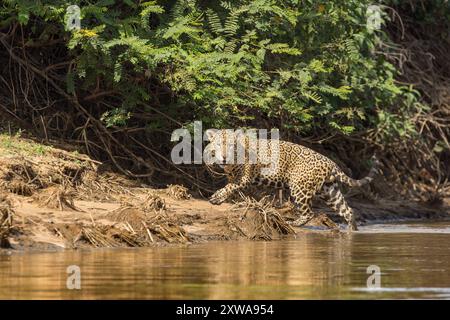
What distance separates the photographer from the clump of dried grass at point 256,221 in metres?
14.1

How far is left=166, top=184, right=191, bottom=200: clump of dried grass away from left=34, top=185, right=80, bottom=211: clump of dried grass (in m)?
2.24

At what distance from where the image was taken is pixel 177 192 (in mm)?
15836

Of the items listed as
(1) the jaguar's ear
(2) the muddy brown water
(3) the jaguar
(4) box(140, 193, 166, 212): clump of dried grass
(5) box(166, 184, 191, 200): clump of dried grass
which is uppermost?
(1) the jaguar's ear

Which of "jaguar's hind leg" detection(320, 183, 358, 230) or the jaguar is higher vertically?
the jaguar

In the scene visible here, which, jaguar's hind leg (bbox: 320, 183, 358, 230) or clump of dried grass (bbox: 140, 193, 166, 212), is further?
jaguar's hind leg (bbox: 320, 183, 358, 230)

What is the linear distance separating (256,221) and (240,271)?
13.1ft

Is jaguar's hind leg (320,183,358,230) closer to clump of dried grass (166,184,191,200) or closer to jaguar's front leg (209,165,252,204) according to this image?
jaguar's front leg (209,165,252,204)

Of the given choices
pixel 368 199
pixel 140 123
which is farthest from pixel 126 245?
pixel 368 199

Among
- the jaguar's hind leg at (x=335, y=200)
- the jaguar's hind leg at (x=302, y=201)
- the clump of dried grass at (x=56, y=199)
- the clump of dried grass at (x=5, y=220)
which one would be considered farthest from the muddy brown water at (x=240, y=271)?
the jaguar's hind leg at (x=335, y=200)

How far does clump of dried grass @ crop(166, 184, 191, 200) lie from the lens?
15788 mm

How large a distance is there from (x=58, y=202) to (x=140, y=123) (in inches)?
156

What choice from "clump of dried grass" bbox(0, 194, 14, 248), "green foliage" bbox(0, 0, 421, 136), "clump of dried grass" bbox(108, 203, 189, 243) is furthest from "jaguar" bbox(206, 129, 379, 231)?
"clump of dried grass" bbox(0, 194, 14, 248)

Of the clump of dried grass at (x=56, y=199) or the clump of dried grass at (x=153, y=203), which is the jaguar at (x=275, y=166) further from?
the clump of dried grass at (x=56, y=199)

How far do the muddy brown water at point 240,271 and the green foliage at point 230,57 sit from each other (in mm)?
3003
